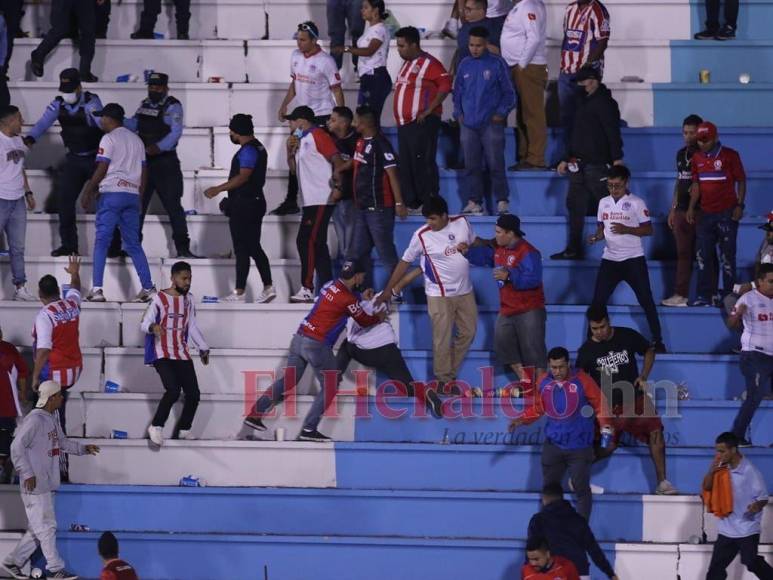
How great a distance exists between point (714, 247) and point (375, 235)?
2.77 meters

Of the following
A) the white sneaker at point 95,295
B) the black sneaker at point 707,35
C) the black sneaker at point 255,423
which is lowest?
the black sneaker at point 255,423

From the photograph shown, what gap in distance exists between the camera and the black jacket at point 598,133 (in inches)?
543

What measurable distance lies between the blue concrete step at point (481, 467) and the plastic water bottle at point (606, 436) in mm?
236

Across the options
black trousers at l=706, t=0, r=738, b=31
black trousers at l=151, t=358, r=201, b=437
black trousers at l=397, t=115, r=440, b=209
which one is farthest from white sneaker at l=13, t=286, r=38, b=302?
black trousers at l=706, t=0, r=738, b=31

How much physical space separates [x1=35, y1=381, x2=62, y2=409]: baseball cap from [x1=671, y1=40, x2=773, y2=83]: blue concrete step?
7049 millimetres

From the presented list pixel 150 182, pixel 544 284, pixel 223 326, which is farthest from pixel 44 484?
pixel 544 284

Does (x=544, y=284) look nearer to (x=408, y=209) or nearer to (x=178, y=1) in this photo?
(x=408, y=209)

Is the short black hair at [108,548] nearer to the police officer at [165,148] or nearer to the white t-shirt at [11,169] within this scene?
the police officer at [165,148]

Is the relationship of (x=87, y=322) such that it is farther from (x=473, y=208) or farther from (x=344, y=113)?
(x=473, y=208)

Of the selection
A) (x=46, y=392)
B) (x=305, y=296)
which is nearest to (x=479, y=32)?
(x=305, y=296)

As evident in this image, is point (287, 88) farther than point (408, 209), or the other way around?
point (287, 88)

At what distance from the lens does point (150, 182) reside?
14.3 metres

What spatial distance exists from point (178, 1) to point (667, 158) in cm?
502

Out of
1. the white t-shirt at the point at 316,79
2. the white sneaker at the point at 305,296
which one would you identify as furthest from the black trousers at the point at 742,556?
the white t-shirt at the point at 316,79
